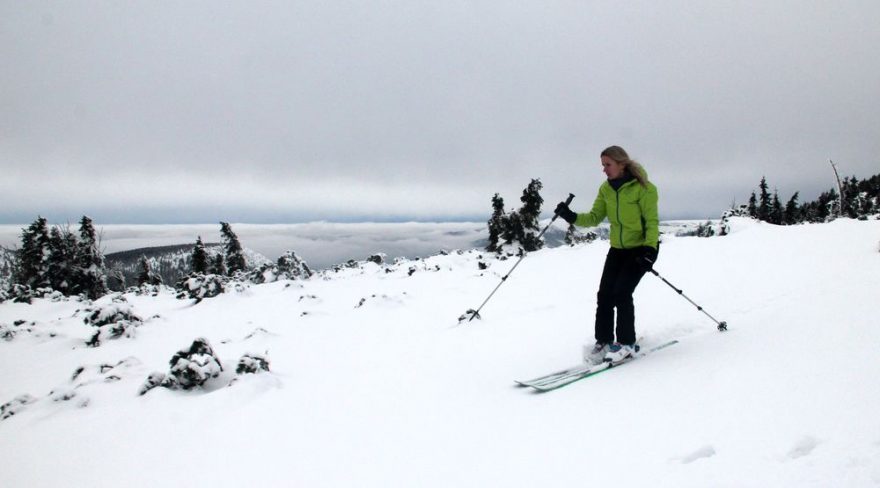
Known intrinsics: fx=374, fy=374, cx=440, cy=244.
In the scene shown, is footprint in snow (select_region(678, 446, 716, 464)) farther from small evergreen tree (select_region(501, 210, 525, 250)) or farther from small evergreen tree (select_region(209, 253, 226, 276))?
small evergreen tree (select_region(209, 253, 226, 276))

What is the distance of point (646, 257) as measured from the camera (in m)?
4.81

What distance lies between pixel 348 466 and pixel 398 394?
1583 millimetres

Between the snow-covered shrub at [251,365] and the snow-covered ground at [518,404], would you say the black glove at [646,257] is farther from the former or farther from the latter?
the snow-covered shrub at [251,365]

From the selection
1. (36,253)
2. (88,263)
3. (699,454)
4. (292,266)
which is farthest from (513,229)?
(36,253)

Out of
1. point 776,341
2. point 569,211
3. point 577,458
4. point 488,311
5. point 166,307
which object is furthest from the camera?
point 166,307

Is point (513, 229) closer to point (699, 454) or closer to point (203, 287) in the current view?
point (203, 287)

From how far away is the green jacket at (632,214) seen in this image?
15.8ft

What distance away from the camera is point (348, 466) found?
3168 mm

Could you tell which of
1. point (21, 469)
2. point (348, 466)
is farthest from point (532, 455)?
point (21, 469)

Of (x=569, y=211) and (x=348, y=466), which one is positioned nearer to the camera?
(x=348, y=466)

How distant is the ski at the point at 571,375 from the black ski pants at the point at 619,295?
1.09ft

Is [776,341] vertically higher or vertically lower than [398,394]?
higher

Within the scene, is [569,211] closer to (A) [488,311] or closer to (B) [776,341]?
(B) [776,341]

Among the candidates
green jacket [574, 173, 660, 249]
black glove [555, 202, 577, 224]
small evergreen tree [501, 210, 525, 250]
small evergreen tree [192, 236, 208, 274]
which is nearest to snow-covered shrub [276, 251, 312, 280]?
black glove [555, 202, 577, 224]
